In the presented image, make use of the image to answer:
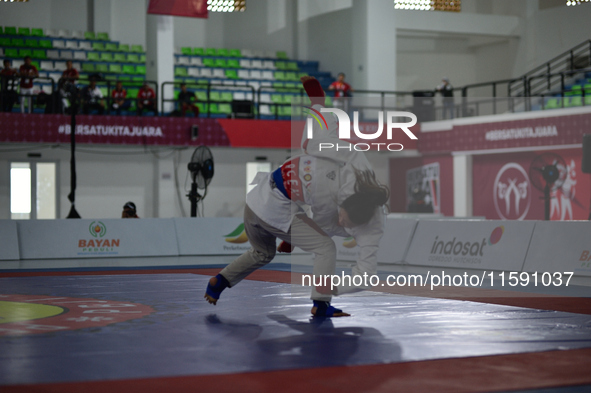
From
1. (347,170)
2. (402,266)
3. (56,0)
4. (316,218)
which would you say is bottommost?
(402,266)

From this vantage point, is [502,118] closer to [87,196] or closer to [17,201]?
[87,196]

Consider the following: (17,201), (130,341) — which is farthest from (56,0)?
(130,341)

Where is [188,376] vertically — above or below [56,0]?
below

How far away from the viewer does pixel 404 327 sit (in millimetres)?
5836

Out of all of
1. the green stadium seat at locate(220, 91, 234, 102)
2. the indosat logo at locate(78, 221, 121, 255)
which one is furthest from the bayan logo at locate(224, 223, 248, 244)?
the green stadium seat at locate(220, 91, 234, 102)

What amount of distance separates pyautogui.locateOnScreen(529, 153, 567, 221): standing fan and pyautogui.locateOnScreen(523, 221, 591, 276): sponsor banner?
4.17 m

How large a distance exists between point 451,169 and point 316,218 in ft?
56.2

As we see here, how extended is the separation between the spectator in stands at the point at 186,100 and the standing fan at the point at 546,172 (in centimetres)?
971

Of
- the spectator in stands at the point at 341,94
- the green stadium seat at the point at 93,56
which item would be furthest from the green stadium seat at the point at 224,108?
the green stadium seat at the point at 93,56

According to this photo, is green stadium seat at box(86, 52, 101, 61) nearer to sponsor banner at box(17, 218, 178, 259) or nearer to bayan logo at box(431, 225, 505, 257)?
sponsor banner at box(17, 218, 178, 259)

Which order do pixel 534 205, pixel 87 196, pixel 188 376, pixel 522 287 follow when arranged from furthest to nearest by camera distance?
pixel 87 196 < pixel 534 205 < pixel 522 287 < pixel 188 376

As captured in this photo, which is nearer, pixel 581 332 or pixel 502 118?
pixel 581 332

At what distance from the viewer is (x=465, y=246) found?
12273 millimetres

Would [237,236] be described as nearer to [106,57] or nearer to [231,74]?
[231,74]
